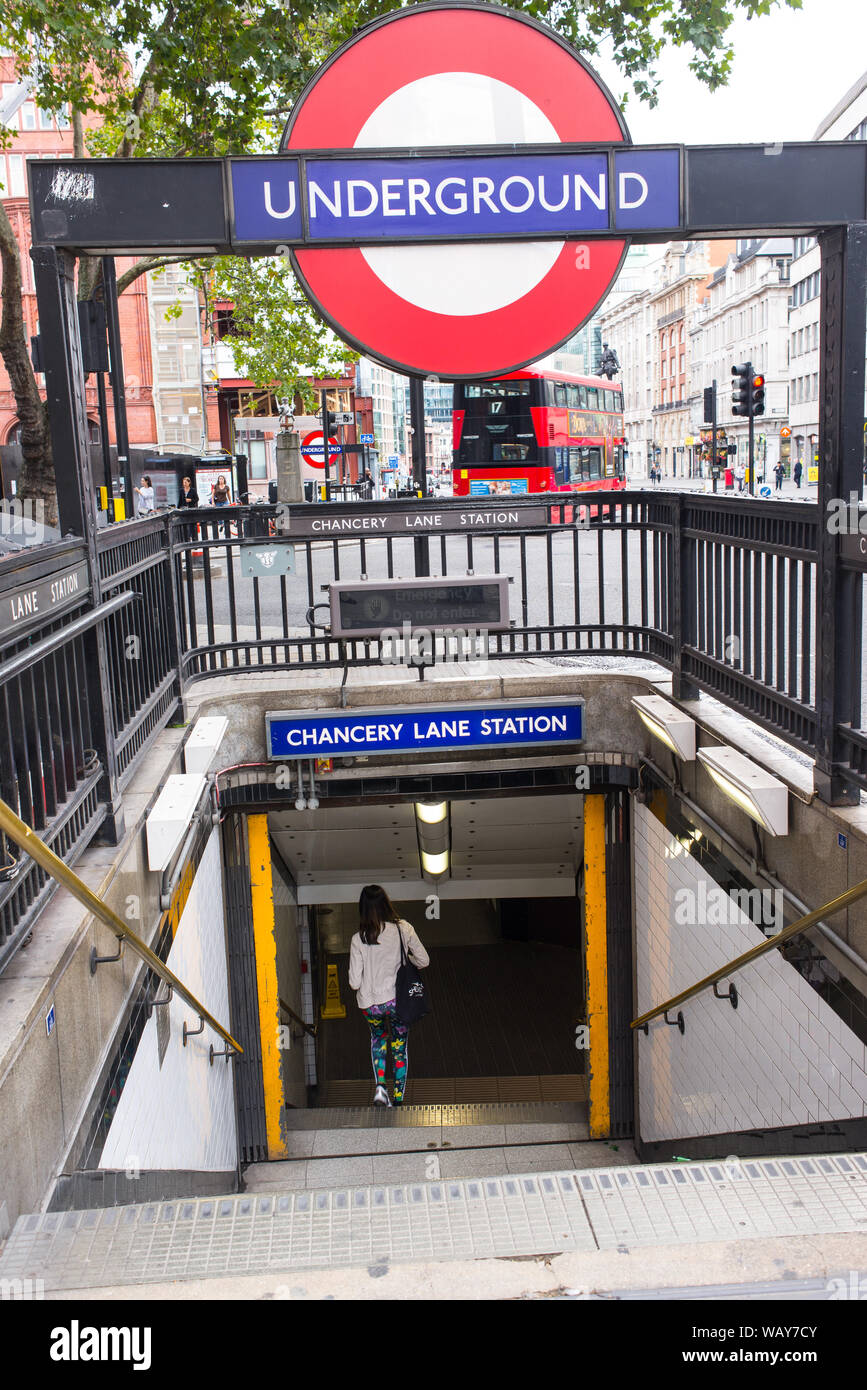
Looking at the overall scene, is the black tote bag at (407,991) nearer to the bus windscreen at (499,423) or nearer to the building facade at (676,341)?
the bus windscreen at (499,423)

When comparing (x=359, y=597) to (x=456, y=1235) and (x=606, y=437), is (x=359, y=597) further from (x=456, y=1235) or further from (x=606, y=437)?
(x=606, y=437)

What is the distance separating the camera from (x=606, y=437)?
101 ft

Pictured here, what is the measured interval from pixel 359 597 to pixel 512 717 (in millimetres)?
1185

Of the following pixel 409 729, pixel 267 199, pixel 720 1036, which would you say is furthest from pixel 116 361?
pixel 720 1036

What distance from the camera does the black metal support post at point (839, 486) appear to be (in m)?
3.95

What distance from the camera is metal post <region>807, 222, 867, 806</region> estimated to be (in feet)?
13.0

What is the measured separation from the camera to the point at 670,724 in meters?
5.63

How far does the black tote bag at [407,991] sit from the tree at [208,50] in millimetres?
7628

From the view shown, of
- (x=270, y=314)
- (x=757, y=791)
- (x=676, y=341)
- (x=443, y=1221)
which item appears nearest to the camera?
(x=443, y=1221)

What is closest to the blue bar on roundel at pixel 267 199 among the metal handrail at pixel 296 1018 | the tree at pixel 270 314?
the metal handrail at pixel 296 1018

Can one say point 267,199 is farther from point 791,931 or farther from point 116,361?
point 116,361

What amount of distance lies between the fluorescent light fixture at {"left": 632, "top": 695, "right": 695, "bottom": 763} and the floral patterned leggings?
3031mm

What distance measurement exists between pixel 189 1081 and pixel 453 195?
4.22 meters

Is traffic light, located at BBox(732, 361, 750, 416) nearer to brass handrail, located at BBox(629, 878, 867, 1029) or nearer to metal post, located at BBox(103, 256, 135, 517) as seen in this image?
metal post, located at BBox(103, 256, 135, 517)
